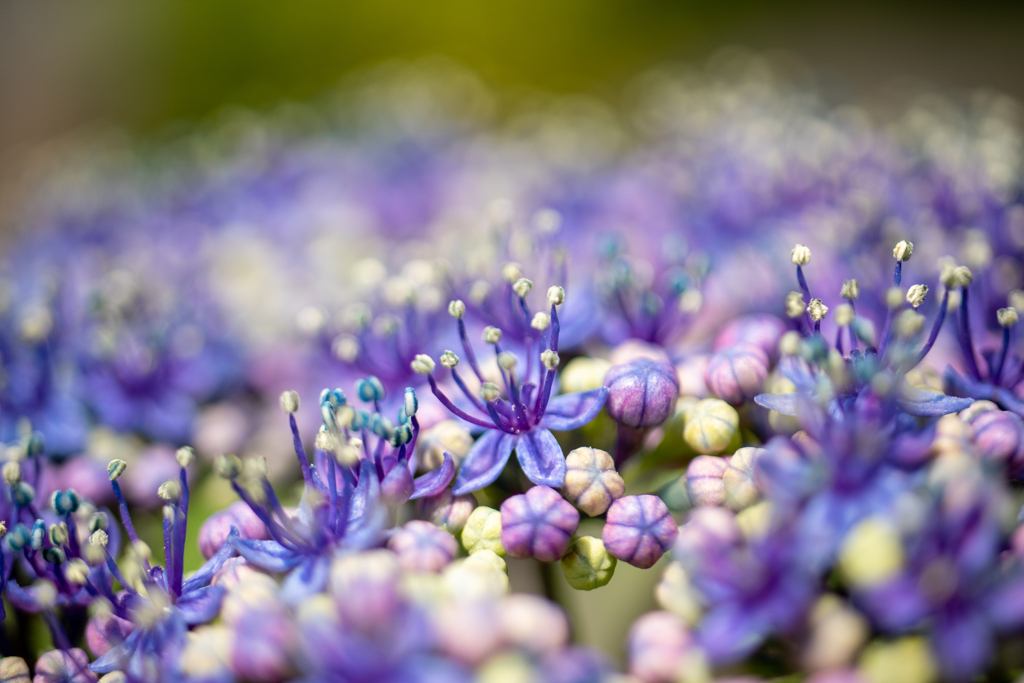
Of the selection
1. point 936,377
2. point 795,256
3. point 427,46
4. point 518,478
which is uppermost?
point 427,46

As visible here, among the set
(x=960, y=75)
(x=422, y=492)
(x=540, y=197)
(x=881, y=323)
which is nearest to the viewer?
(x=422, y=492)

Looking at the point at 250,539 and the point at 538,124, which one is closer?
the point at 250,539

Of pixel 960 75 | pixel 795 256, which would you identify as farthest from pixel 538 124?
pixel 960 75

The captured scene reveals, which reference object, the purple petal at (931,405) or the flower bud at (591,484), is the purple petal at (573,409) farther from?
the purple petal at (931,405)

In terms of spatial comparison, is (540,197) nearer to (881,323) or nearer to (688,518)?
(881,323)

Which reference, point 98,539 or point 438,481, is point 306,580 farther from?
point 98,539

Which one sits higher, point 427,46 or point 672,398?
point 427,46

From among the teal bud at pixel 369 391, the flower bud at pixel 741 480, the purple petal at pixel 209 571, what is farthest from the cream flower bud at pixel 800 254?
the purple petal at pixel 209 571

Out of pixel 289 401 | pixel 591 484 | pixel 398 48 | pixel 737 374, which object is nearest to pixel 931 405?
pixel 737 374
